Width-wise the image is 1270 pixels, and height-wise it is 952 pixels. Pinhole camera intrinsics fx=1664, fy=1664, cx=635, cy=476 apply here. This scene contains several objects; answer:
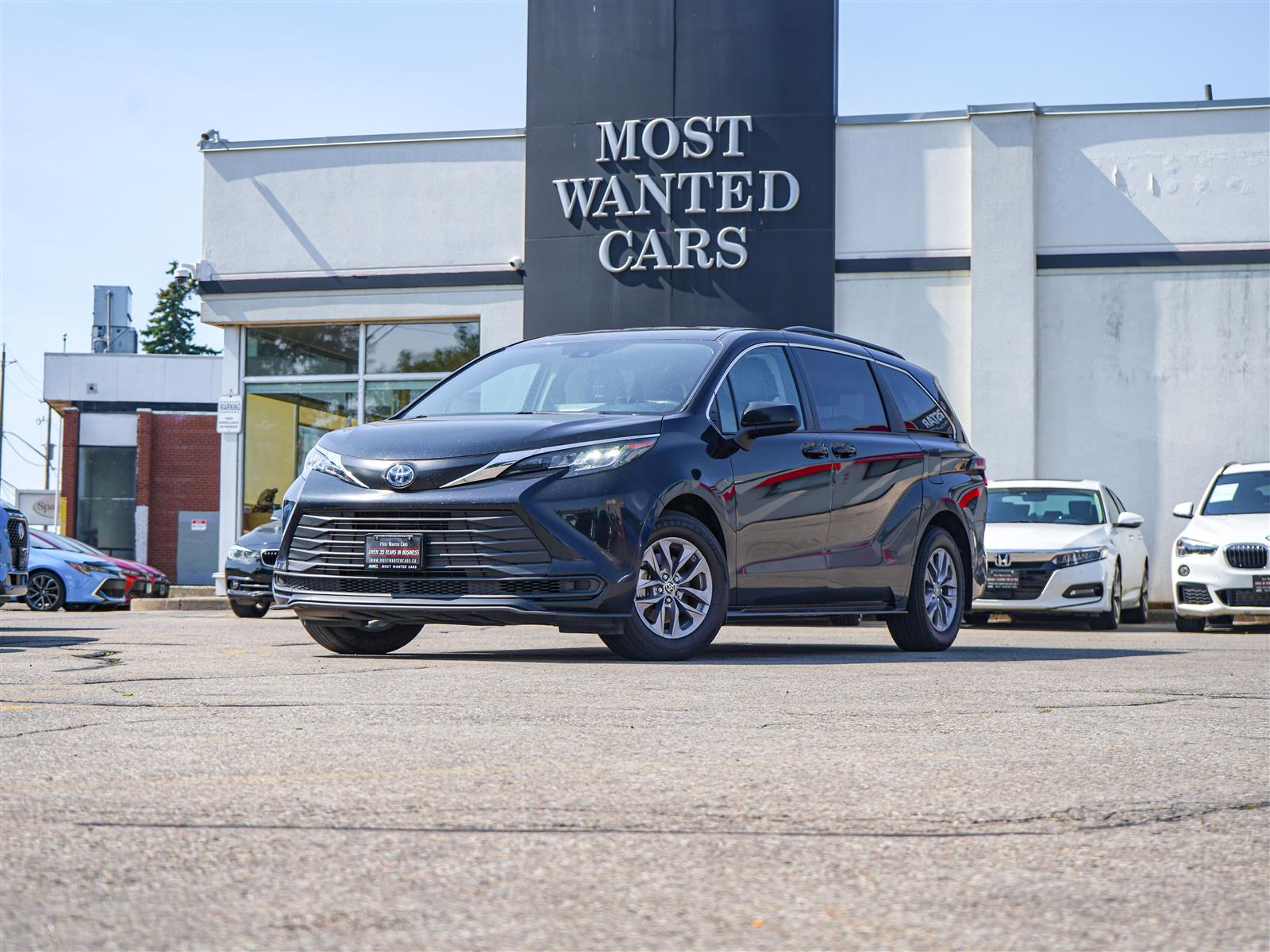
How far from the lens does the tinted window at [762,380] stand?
30.1ft

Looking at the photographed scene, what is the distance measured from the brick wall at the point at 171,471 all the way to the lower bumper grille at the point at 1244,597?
105 ft

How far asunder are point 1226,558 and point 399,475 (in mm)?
10287

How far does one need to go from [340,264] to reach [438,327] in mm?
1644

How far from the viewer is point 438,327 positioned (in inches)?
918

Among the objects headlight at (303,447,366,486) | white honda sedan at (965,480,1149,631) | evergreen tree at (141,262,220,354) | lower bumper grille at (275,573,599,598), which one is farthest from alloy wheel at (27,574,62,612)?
evergreen tree at (141,262,220,354)

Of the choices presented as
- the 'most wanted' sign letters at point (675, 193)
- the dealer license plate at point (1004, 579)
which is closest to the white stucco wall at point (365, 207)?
the 'most wanted' sign letters at point (675, 193)

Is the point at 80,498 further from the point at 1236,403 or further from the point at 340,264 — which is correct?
the point at 1236,403

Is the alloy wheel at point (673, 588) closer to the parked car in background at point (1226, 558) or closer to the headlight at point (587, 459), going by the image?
the headlight at point (587, 459)

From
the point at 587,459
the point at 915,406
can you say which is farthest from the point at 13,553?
the point at 915,406

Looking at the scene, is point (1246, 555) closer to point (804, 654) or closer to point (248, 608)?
point (804, 654)

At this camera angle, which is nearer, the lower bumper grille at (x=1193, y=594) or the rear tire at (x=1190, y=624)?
the lower bumper grille at (x=1193, y=594)

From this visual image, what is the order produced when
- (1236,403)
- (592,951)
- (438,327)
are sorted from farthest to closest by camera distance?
(438,327), (1236,403), (592,951)

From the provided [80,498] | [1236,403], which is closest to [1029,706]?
[1236,403]

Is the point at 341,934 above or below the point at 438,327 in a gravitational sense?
below
